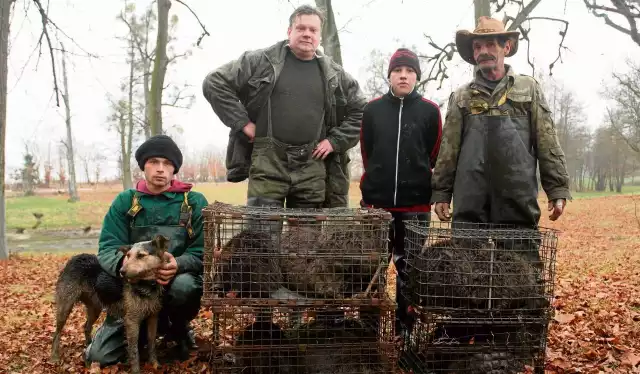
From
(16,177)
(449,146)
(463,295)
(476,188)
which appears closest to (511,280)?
(463,295)

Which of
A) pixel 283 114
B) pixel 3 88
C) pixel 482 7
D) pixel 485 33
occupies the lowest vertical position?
pixel 283 114

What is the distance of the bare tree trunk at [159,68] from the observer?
11688mm

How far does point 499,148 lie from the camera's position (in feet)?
13.5

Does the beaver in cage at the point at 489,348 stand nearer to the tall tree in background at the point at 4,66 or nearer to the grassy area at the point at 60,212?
the tall tree in background at the point at 4,66

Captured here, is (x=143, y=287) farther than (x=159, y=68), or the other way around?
(x=159, y=68)

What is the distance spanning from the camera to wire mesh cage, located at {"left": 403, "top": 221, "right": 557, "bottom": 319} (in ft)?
11.7

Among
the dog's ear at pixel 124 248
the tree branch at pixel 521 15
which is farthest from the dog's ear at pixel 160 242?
the tree branch at pixel 521 15

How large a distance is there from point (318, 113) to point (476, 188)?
63.5 inches

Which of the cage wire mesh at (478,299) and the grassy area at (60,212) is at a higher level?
the cage wire mesh at (478,299)

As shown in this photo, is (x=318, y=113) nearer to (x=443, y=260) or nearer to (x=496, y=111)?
(x=496, y=111)

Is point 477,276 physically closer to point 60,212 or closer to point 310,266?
point 310,266

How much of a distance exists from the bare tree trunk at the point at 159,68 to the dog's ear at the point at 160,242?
27.4ft

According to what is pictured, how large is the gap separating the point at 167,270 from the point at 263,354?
39.6 inches

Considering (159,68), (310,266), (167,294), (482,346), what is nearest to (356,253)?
(310,266)
